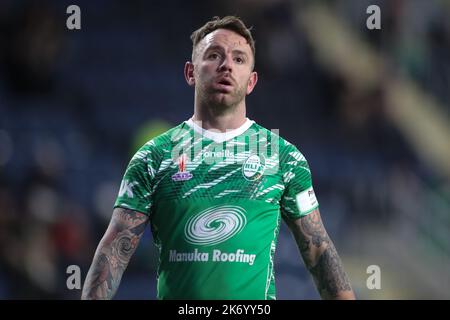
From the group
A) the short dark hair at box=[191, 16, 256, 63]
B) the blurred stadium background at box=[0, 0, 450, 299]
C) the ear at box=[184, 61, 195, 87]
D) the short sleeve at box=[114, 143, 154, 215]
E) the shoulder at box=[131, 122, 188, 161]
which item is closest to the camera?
the short sleeve at box=[114, 143, 154, 215]

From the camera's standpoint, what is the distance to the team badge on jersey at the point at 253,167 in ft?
15.0

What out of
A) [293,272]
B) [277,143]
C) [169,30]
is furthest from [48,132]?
[277,143]

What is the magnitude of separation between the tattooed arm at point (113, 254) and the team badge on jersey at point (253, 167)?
59cm

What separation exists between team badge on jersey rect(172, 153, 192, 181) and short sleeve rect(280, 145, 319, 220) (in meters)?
0.53

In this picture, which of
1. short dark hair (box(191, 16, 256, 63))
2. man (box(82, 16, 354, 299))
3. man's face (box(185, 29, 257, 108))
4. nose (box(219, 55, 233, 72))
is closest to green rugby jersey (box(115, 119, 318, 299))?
man (box(82, 16, 354, 299))

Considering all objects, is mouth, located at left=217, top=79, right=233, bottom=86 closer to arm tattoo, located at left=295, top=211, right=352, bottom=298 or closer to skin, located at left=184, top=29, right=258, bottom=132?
skin, located at left=184, top=29, right=258, bottom=132

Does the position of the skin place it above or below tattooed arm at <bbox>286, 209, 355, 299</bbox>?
above

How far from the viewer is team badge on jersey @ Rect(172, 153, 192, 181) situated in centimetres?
454

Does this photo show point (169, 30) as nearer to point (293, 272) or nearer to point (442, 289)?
point (293, 272)

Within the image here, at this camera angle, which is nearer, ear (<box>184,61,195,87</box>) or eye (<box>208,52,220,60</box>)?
eye (<box>208,52,220,60</box>)

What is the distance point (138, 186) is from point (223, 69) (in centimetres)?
78

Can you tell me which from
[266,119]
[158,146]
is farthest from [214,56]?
[266,119]

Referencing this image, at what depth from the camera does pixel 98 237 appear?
360 inches

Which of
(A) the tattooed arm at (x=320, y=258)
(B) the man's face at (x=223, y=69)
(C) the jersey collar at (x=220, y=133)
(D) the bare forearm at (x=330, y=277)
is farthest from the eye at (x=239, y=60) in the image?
(D) the bare forearm at (x=330, y=277)
